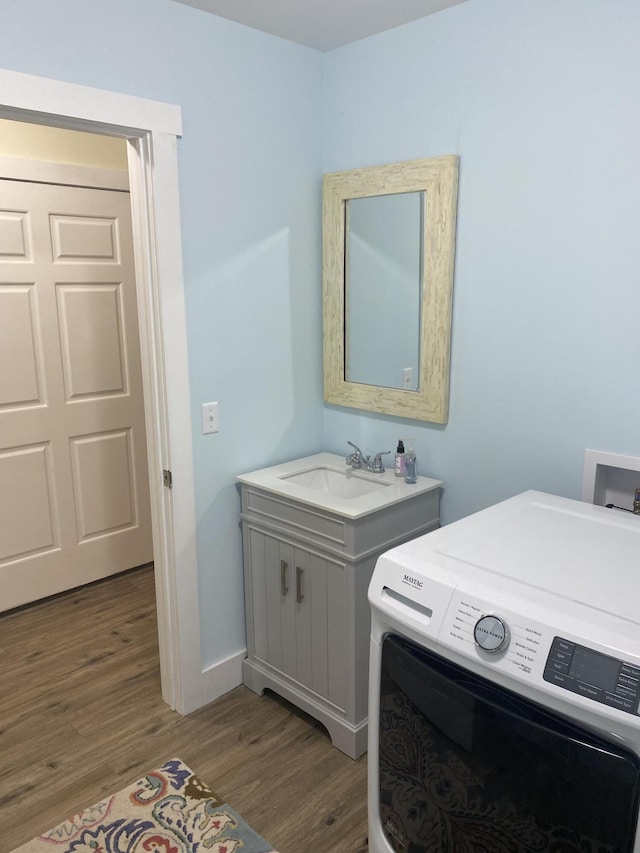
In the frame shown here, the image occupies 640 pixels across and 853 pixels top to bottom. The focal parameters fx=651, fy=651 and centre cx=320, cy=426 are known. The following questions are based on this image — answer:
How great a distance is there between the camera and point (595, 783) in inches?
41.4

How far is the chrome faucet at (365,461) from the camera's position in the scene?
92.6 inches

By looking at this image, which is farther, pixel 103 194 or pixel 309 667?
pixel 103 194

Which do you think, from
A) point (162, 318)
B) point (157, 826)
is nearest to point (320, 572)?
point (157, 826)

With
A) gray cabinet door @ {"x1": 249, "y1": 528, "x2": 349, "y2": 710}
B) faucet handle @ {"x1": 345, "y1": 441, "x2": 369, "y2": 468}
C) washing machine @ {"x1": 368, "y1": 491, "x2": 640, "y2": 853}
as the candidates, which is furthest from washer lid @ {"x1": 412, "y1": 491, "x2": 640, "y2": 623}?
faucet handle @ {"x1": 345, "y1": 441, "x2": 369, "y2": 468}

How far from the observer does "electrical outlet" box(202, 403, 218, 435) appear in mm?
2244

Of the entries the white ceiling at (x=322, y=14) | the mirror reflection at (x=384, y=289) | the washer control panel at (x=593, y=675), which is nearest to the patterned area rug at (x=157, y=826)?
the washer control panel at (x=593, y=675)

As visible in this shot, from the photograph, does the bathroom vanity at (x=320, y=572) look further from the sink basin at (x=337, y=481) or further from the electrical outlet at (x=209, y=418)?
the electrical outlet at (x=209, y=418)

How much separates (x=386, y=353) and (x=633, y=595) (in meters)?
1.35

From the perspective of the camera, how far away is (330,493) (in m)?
2.27

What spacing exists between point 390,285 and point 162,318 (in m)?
0.81

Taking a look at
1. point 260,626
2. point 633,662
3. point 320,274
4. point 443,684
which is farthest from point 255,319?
point 633,662

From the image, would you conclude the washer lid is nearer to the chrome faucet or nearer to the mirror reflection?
the chrome faucet

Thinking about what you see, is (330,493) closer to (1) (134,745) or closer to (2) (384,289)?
(2) (384,289)

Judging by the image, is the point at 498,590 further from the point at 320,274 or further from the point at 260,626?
the point at 320,274
